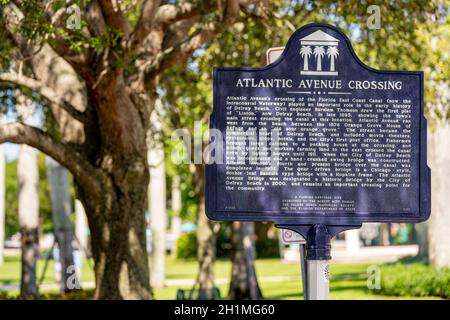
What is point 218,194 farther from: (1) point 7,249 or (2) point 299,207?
(1) point 7,249

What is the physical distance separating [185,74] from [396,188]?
1308 cm

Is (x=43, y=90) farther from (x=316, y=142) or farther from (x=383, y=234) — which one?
(x=383, y=234)

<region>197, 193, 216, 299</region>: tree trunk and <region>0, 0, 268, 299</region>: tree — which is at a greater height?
<region>0, 0, 268, 299</region>: tree

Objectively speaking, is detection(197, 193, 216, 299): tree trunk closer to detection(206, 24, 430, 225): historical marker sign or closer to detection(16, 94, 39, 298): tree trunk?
detection(16, 94, 39, 298): tree trunk

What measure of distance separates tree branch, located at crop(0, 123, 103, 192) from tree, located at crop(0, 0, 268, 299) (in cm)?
2

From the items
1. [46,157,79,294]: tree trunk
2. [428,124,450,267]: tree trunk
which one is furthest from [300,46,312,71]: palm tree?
[46,157,79,294]: tree trunk

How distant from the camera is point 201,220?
25.0 m

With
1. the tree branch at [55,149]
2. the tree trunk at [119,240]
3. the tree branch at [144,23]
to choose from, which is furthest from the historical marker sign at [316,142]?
the tree trunk at [119,240]

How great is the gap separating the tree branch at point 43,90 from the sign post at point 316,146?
5168mm

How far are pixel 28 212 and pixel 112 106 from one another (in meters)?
12.4

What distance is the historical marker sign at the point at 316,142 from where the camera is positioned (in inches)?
329

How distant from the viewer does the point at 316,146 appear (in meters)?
8.45

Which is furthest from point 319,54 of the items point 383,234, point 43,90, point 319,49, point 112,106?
point 383,234

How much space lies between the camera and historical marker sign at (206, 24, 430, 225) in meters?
8.35
